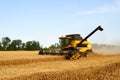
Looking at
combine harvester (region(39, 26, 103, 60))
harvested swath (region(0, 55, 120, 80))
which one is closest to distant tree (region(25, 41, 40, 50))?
combine harvester (region(39, 26, 103, 60))

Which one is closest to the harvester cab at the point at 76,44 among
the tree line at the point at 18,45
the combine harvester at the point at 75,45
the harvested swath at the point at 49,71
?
the combine harvester at the point at 75,45

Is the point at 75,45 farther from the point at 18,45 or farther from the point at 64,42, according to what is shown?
the point at 18,45


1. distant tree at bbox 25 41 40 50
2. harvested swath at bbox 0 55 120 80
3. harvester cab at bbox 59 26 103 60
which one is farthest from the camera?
distant tree at bbox 25 41 40 50

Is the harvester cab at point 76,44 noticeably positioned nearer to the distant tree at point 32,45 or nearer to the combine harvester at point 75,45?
the combine harvester at point 75,45

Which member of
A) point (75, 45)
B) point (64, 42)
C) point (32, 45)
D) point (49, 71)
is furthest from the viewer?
point (32, 45)

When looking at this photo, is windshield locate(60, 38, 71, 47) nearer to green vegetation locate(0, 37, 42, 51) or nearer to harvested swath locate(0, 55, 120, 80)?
harvested swath locate(0, 55, 120, 80)

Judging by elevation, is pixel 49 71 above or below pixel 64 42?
below

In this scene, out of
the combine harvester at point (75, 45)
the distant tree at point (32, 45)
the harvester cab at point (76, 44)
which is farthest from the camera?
the distant tree at point (32, 45)

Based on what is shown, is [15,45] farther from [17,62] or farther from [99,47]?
[17,62]

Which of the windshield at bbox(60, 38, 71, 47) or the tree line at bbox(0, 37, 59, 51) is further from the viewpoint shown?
the tree line at bbox(0, 37, 59, 51)

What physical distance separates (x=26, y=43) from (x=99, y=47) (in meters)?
65.0

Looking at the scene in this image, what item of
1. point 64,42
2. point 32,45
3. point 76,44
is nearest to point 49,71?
point 76,44

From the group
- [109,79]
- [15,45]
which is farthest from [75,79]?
[15,45]

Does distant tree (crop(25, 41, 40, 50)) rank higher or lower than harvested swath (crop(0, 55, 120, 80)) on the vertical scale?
higher
